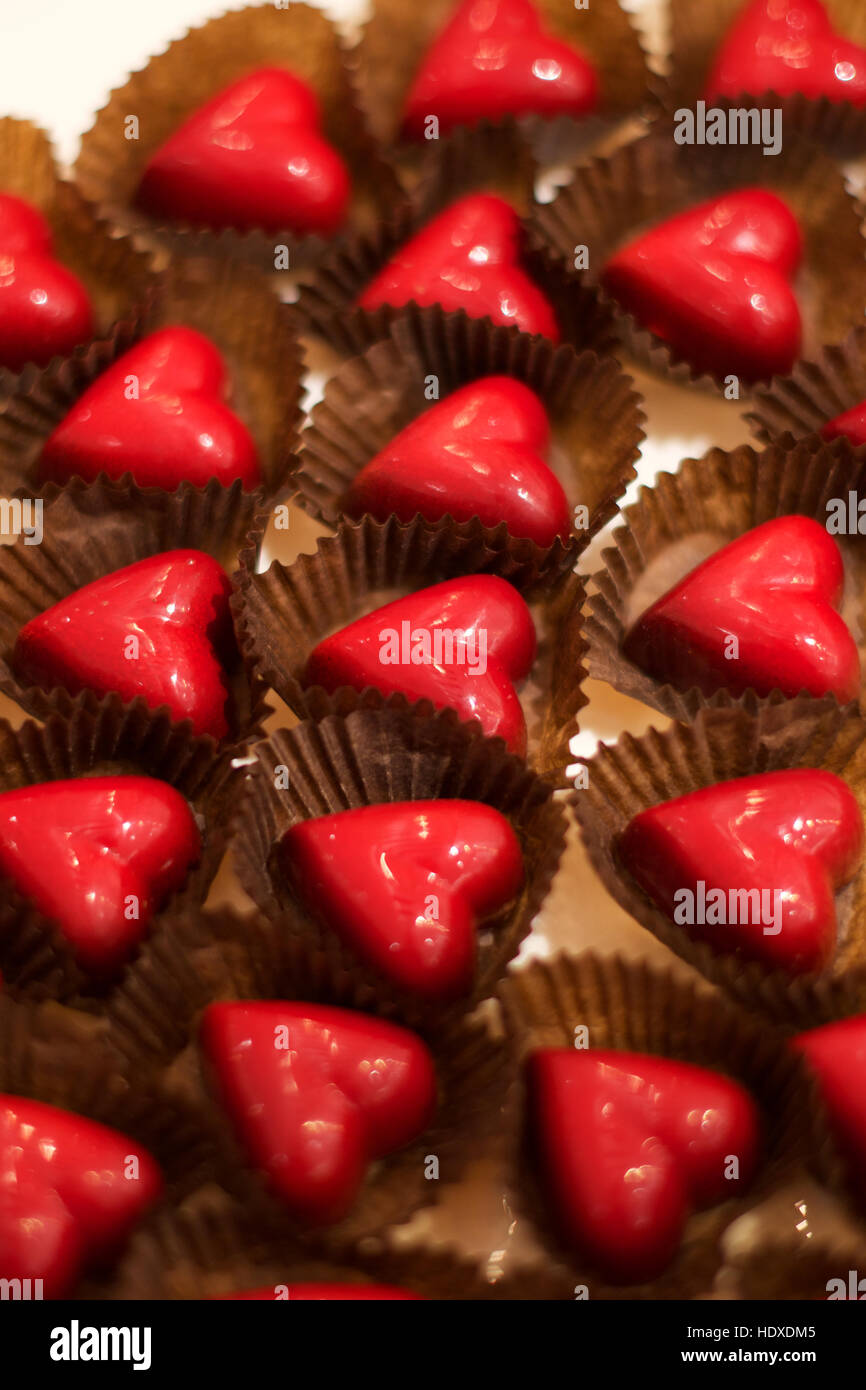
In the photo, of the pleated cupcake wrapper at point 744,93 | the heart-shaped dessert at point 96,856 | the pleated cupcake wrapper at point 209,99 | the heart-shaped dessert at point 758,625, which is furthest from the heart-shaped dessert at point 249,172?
the heart-shaped dessert at point 96,856

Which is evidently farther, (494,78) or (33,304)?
(494,78)

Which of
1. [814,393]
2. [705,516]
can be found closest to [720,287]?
[814,393]

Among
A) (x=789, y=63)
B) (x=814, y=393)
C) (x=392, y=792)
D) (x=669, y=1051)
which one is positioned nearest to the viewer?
(x=669, y=1051)

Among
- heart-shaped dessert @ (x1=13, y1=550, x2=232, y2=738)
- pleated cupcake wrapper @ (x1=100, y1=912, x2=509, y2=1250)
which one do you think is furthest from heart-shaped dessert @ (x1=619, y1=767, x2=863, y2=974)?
heart-shaped dessert @ (x1=13, y1=550, x2=232, y2=738)

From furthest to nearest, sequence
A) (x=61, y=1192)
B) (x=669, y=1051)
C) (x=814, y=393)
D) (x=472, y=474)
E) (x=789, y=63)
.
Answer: (x=789, y=63) < (x=814, y=393) < (x=472, y=474) < (x=669, y=1051) < (x=61, y=1192)

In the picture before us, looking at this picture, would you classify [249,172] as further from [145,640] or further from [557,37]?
[145,640]

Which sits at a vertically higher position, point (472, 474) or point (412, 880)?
point (472, 474)
